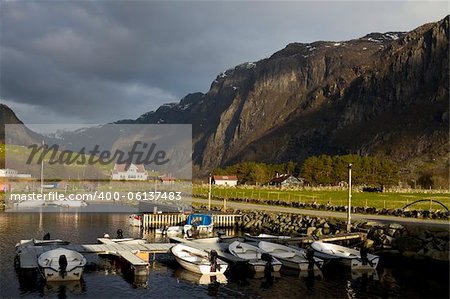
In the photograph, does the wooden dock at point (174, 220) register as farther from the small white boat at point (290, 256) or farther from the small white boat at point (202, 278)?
the small white boat at point (202, 278)

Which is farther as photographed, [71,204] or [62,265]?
[71,204]

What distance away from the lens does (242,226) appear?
227 feet

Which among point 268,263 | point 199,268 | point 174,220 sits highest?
point 268,263

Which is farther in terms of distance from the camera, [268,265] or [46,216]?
[46,216]

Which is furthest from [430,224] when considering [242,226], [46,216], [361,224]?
[46,216]

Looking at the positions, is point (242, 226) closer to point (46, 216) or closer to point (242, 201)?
point (242, 201)

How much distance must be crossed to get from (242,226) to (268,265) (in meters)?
31.3

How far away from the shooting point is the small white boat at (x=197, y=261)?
3603cm

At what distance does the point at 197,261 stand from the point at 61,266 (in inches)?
410

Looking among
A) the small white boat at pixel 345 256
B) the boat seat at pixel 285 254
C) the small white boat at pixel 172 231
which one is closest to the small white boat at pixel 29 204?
the small white boat at pixel 172 231

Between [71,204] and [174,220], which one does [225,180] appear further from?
[174,220]

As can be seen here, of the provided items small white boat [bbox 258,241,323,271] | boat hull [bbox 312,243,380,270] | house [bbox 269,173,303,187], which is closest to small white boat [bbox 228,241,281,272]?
small white boat [bbox 258,241,323,271]

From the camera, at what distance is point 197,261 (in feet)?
126

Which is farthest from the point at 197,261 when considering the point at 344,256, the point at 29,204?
the point at 29,204
